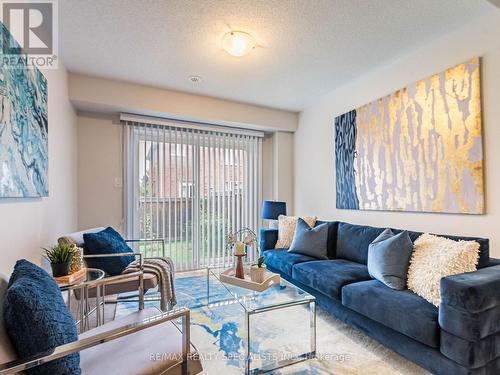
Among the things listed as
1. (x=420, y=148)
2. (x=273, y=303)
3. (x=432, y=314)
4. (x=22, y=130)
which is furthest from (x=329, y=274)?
(x=22, y=130)

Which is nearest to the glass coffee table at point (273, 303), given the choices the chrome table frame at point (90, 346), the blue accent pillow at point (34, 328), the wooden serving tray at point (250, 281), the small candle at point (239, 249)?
the wooden serving tray at point (250, 281)

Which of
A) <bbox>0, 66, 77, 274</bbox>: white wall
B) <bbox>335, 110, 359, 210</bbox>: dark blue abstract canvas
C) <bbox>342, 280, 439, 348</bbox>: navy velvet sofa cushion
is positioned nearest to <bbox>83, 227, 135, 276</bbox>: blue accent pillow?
<bbox>0, 66, 77, 274</bbox>: white wall

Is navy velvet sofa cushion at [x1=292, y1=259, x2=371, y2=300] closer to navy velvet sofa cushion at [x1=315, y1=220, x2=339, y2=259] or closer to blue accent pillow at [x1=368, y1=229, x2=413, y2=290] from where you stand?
blue accent pillow at [x1=368, y1=229, x2=413, y2=290]

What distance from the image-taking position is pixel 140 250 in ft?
12.0

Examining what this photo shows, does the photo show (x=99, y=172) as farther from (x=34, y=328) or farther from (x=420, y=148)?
(x=420, y=148)

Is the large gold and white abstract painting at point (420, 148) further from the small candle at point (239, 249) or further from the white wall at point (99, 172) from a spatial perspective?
the white wall at point (99, 172)

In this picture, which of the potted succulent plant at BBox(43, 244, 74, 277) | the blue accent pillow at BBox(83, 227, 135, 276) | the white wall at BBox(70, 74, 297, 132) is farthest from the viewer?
the white wall at BBox(70, 74, 297, 132)

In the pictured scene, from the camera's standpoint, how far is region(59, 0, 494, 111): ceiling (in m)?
1.98

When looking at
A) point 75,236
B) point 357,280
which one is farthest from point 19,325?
point 357,280

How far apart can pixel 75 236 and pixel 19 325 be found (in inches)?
66.7

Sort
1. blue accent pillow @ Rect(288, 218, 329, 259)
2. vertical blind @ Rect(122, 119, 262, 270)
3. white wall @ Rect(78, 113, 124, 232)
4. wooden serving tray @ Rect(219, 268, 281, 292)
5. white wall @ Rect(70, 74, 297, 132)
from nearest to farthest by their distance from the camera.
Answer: wooden serving tray @ Rect(219, 268, 281, 292), blue accent pillow @ Rect(288, 218, 329, 259), white wall @ Rect(70, 74, 297, 132), white wall @ Rect(78, 113, 124, 232), vertical blind @ Rect(122, 119, 262, 270)

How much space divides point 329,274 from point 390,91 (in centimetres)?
206

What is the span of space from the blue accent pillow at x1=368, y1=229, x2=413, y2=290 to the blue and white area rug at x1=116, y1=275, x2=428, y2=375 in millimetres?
487

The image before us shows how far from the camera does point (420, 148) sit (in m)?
2.52
